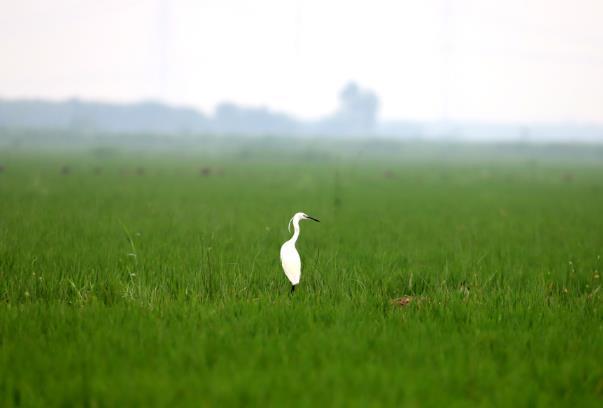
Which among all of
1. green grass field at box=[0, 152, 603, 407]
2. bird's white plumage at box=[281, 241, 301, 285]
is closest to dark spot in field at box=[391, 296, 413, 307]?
green grass field at box=[0, 152, 603, 407]

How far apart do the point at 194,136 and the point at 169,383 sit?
8614 cm

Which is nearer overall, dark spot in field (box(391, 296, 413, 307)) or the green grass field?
the green grass field

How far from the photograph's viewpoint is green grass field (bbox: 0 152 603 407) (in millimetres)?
2850

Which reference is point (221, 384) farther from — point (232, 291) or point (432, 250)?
point (432, 250)

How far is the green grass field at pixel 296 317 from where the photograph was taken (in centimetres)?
285

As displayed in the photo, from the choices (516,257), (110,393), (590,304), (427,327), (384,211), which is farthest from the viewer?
(384,211)

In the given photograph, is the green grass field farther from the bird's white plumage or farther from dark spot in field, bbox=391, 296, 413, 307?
the bird's white plumage

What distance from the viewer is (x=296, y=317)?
402 centimetres

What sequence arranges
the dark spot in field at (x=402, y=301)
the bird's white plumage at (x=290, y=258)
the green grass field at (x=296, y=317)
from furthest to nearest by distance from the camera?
the dark spot in field at (x=402, y=301)
the bird's white plumage at (x=290, y=258)
the green grass field at (x=296, y=317)

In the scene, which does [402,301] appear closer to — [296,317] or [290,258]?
[296,317]

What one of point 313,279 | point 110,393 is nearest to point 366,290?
point 313,279

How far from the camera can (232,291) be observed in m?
4.96

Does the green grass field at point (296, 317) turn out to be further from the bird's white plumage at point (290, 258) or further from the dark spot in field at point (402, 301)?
the bird's white plumage at point (290, 258)

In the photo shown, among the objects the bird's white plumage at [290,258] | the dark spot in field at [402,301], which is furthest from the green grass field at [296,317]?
the bird's white plumage at [290,258]
